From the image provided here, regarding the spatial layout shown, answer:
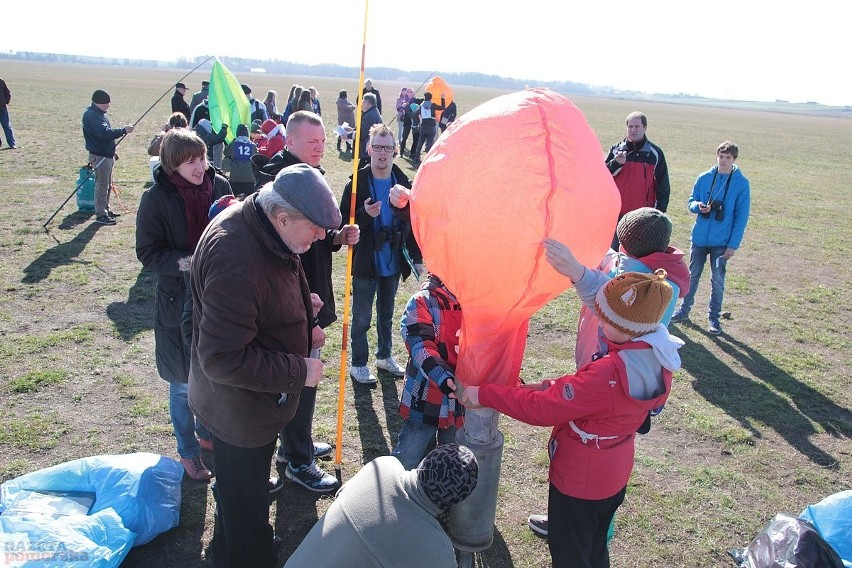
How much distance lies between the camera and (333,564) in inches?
77.9

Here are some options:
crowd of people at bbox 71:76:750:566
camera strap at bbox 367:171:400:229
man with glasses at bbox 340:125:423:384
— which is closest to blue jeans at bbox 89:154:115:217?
man with glasses at bbox 340:125:423:384

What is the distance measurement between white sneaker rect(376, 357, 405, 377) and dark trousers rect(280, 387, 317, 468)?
5.47ft

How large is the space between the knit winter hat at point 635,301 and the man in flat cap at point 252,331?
120 centimetres

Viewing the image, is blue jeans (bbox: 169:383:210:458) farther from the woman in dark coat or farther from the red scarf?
the red scarf

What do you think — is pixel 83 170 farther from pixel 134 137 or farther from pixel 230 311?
pixel 134 137

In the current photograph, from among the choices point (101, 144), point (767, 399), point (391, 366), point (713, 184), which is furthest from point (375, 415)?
point (101, 144)

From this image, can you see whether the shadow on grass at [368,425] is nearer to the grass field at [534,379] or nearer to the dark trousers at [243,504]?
the grass field at [534,379]

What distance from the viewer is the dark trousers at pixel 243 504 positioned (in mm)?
2797

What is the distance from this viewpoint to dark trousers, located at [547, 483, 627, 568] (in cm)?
280

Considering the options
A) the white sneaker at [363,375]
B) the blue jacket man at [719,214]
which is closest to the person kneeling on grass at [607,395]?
the white sneaker at [363,375]

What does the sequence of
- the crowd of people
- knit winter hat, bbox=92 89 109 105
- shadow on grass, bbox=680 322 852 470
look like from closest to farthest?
the crowd of people
shadow on grass, bbox=680 322 852 470
knit winter hat, bbox=92 89 109 105

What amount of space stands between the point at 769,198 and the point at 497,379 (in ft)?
54.4

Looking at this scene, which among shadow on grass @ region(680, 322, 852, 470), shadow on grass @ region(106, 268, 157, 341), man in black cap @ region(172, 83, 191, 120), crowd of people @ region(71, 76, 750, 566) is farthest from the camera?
man in black cap @ region(172, 83, 191, 120)

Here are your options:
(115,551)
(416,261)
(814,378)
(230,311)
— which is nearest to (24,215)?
(416,261)
